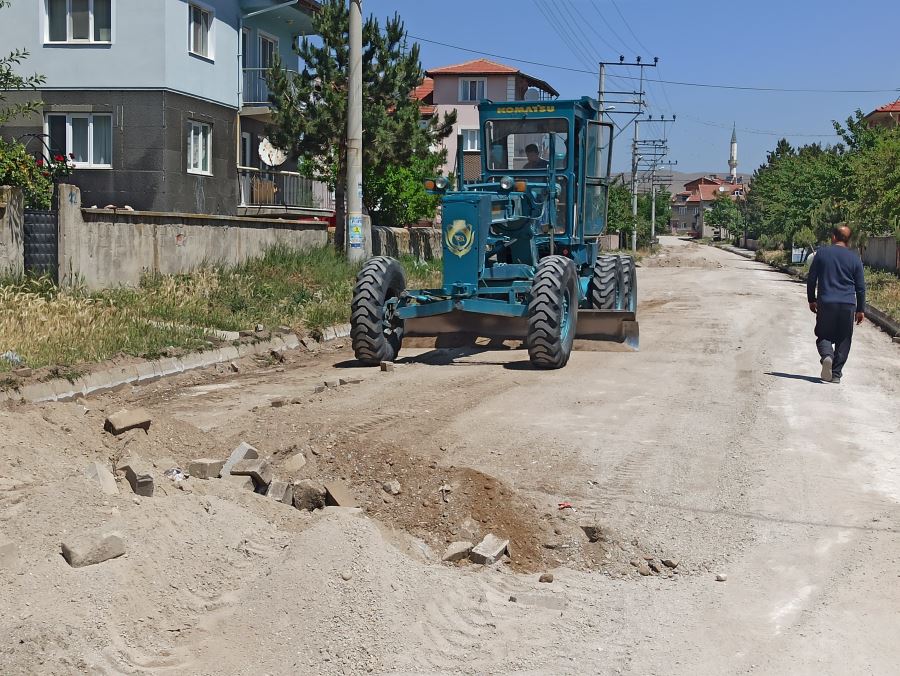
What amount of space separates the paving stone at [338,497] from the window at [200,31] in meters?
23.6

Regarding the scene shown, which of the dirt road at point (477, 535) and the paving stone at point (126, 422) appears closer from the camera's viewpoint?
the dirt road at point (477, 535)

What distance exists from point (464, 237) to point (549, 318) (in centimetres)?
139

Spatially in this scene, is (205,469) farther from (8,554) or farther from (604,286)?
(604,286)

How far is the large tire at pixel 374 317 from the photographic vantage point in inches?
510

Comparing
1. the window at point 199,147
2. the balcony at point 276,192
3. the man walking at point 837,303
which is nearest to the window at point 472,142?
the man walking at point 837,303

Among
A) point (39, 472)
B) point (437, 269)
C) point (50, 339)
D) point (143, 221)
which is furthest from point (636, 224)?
point (39, 472)

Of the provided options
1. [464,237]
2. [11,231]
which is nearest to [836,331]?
[464,237]

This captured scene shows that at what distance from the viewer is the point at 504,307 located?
12.7 m

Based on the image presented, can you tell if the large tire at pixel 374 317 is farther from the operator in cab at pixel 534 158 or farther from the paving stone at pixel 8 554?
the paving stone at pixel 8 554

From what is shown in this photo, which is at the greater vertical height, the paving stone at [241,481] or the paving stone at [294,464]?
the paving stone at [241,481]

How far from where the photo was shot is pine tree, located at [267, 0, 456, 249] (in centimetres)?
2667

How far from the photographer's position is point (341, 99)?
26500mm

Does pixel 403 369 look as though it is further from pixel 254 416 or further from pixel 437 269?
pixel 437 269

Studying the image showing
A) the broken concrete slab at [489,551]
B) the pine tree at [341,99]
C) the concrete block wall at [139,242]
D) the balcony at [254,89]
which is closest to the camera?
the broken concrete slab at [489,551]
